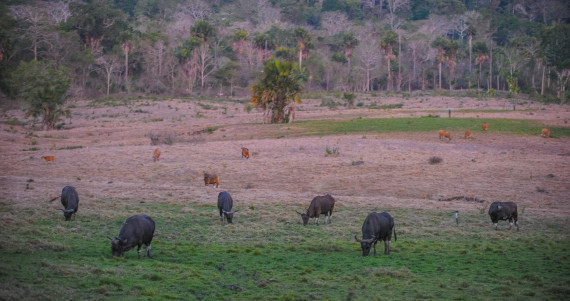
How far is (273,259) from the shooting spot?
48.9ft

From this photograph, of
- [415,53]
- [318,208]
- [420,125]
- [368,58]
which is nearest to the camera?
[318,208]

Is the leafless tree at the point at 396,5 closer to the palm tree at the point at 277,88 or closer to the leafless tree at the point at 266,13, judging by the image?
the leafless tree at the point at 266,13

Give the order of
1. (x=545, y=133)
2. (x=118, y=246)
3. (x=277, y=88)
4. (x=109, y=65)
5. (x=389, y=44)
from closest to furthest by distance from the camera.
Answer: (x=118, y=246), (x=545, y=133), (x=277, y=88), (x=109, y=65), (x=389, y=44)

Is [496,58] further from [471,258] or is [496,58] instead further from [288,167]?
[471,258]

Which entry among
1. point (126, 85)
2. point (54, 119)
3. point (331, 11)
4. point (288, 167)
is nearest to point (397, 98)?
point (126, 85)

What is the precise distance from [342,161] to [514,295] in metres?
20.6

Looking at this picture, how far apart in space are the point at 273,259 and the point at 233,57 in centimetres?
9179

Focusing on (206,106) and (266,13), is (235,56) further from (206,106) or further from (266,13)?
(266,13)

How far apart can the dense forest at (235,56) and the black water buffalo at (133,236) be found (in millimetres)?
38234

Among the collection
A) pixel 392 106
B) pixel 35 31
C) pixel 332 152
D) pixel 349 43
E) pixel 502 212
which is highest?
pixel 349 43

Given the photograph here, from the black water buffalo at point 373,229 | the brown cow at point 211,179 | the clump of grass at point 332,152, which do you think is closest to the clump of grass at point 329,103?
the clump of grass at point 332,152

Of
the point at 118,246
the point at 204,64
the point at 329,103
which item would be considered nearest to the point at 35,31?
the point at 204,64

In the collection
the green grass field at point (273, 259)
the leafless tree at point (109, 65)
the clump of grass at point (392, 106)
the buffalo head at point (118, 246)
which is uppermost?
the leafless tree at point (109, 65)

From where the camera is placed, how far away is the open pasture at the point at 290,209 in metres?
12.3
